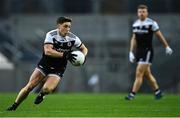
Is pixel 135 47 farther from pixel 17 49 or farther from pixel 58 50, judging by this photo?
pixel 17 49

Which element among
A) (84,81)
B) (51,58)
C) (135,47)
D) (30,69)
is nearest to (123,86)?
(84,81)

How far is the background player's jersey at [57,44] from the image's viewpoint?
16.5 meters

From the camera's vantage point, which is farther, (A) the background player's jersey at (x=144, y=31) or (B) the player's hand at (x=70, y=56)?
(A) the background player's jersey at (x=144, y=31)

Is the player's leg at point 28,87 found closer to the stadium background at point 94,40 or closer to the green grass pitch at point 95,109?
the green grass pitch at point 95,109

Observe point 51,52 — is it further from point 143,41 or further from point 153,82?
point 153,82

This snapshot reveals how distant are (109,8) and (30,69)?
4142 mm

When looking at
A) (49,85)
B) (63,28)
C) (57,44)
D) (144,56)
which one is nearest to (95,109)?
(49,85)

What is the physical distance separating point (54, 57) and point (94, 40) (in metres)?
13.7

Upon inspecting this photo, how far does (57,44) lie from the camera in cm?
1656

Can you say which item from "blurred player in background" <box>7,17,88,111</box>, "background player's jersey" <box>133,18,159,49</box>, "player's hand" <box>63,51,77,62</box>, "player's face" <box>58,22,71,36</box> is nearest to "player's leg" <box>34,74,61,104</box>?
"blurred player in background" <box>7,17,88,111</box>

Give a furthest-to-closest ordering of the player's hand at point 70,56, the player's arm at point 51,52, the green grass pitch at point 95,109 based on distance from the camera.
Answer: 1. the player's hand at point 70,56
2. the player's arm at point 51,52
3. the green grass pitch at point 95,109

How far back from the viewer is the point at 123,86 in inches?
1181

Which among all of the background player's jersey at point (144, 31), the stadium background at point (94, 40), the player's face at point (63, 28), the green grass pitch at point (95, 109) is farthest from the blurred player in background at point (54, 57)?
the stadium background at point (94, 40)

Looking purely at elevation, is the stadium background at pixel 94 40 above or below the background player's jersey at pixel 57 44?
below
